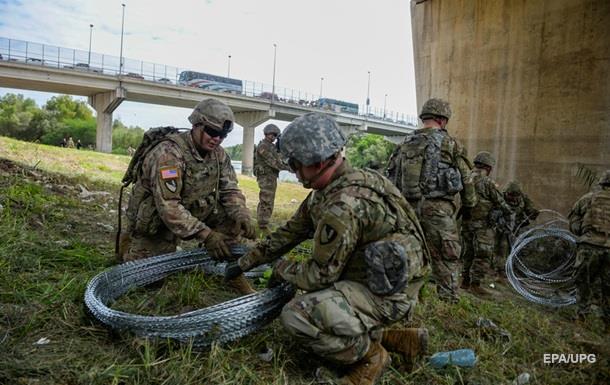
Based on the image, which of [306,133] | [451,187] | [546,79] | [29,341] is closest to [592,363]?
[451,187]

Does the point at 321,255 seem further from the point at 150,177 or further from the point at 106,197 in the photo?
the point at 106,197

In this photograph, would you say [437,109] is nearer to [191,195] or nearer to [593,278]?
[191,195]

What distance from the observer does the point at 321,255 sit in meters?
2.15

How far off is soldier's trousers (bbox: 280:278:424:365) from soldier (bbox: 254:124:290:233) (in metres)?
5.42

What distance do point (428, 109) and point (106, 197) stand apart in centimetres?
588

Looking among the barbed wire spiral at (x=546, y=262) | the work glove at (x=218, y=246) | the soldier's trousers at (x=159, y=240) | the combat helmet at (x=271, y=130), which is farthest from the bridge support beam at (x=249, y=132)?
the work glove at (x=218, y=246)

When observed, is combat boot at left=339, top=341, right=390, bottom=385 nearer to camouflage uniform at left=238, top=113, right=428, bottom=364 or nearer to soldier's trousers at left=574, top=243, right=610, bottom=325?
camouflage uniform at left=238, top=113, right=428, bottom=364

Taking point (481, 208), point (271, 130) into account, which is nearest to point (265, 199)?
point (271, 130)

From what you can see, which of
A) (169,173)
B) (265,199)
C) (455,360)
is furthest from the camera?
(265,199)

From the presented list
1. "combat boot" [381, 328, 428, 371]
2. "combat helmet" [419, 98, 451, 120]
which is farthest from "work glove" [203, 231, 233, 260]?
"combat helmet" [419, 98, 451, 120]

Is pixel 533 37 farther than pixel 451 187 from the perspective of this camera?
Yes

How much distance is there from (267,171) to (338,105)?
33.4 m

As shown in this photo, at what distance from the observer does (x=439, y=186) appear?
14.3 feet

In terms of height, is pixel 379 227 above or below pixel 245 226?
above
